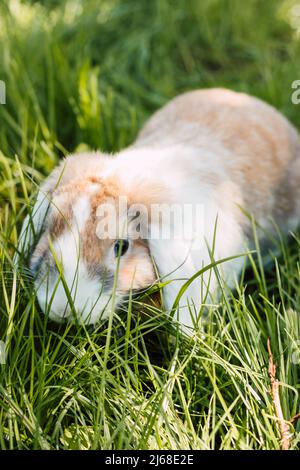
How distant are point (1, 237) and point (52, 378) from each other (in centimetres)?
63

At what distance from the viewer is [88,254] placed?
2.13m

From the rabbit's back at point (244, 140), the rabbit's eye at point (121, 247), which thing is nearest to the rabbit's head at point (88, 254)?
the rabbit's eye at point (121, 247)

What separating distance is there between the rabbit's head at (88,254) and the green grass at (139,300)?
76 millimetres

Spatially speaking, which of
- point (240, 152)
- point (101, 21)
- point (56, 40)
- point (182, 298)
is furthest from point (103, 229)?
point (101, 21)

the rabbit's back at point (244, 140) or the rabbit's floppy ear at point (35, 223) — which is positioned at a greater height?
the rabbit's back at point (244, 140)

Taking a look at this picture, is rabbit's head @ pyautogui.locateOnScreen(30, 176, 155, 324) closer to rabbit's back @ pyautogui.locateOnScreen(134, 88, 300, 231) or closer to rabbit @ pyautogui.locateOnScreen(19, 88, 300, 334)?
rabbit @ pyautogui.locateOnScreen(19, 88, 300, 334)

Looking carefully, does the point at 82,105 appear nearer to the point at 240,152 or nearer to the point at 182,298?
the point at 240,152

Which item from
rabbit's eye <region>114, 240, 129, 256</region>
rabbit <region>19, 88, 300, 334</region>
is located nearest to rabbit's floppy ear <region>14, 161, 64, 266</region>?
rabbit <region>19, 88, 300, 334</region>

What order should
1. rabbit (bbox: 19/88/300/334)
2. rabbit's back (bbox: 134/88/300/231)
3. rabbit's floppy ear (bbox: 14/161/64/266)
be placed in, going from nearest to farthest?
1. rabbit (bbox: 19/88/300/334)
2. rabbit's floppy ear (bbox: 14/161/64/266)
3. rabbit's back (bbox: 134/88/300/231)

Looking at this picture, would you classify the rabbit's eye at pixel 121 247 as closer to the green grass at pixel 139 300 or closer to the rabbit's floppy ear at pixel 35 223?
the green grass at pixel 139 300

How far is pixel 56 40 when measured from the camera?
3822 millimetres

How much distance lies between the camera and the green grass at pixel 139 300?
6.48 feet

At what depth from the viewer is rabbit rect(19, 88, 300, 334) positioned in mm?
2121

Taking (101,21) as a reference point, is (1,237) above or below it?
below
